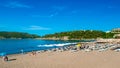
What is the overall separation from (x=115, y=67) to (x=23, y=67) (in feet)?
30.3

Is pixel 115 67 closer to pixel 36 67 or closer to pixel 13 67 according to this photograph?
pixel 36 67

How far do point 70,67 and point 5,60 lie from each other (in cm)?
1093

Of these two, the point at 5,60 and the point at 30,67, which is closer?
the point at 30,67

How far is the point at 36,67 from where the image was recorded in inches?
938

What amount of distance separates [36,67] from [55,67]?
6.41ft

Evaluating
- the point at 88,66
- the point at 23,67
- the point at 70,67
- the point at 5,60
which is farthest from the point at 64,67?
the point at 5,60

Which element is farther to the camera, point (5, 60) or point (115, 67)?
point (5, 60)

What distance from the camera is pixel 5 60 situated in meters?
30.7

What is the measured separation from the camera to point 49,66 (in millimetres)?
24438

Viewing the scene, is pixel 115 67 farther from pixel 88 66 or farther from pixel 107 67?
pixel 88 66

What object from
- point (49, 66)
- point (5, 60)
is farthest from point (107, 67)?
point (5, 60)

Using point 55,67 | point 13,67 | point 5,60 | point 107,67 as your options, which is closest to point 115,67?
point 107,67

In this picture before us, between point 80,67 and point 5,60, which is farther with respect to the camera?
point 5,60

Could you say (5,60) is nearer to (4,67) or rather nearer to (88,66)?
(4,67)
